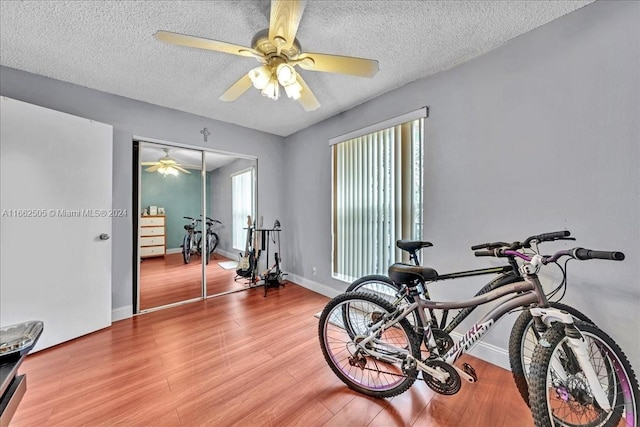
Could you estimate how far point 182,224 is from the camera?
330 centimetres

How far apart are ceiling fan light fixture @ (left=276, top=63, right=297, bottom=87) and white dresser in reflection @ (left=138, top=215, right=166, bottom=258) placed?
98.5 inches

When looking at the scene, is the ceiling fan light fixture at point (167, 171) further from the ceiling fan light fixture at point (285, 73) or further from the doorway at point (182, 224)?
the ceiling fan light fixture at point (285, 73)

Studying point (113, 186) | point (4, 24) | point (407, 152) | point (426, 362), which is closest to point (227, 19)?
point (4, 24)

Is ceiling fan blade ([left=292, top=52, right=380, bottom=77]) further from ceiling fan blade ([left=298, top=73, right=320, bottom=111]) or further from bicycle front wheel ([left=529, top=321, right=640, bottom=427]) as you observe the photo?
bicycle front wheel ([left=529, top=321, right=640, bottom=427])

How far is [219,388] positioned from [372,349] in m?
1.06

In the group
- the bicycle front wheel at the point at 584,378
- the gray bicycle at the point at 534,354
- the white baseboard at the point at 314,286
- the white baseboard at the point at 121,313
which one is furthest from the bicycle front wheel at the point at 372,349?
the white baseboard at the point at 121,313

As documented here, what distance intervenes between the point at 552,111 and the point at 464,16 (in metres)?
A: 0.87

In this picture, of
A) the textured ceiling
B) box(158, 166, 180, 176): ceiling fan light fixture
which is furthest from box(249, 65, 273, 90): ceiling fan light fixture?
box(158, 166, 180, 176): ceiling fan light fixture

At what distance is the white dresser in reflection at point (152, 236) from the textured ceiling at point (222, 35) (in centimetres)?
146

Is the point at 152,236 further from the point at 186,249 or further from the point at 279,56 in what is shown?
the point at 279,56

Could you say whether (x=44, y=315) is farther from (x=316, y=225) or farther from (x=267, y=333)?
(x=316, y=225)

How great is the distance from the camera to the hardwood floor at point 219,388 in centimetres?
139

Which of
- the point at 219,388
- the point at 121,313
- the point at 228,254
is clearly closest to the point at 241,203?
the point at 228,254

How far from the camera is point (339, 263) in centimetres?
328
